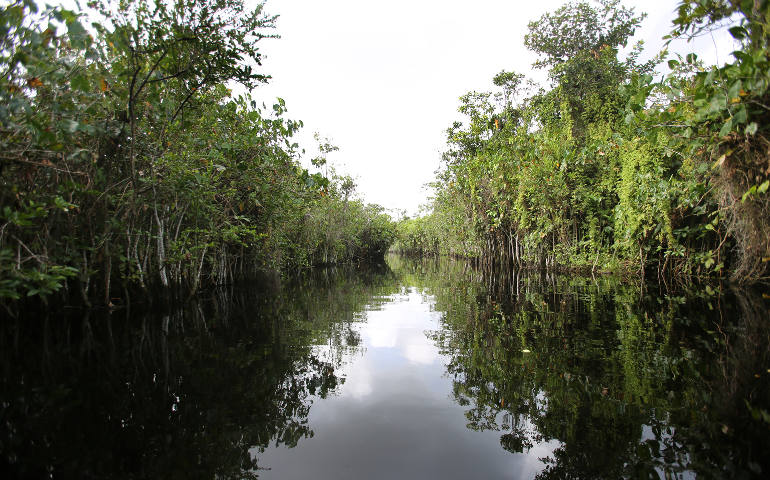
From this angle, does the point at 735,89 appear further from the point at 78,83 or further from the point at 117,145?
the point at 117,145

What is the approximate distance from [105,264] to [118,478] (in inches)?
215

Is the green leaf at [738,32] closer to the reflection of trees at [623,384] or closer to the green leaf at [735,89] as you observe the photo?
the green leaf at [735,89]

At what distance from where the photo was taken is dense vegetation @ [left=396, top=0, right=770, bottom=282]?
3236 mm

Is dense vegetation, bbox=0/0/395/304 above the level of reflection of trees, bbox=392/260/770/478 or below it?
above

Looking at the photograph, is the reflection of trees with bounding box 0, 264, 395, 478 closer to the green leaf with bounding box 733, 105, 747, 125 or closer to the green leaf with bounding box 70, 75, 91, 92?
the green leaf with bounding box 70, 75, 91, 92

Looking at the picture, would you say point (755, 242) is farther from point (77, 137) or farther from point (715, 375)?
point (77, 137)

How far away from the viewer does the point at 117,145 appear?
5.30m

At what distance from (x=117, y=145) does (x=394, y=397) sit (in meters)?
5.26

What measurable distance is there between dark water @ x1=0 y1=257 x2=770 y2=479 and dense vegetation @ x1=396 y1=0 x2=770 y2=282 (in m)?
1.91

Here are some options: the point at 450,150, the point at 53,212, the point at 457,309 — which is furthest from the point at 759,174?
the point at 450,150

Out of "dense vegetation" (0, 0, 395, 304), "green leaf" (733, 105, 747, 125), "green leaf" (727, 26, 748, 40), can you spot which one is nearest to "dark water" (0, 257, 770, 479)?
"dense vegetation" (0, 0, 395, 304)

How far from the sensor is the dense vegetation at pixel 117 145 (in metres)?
3.55

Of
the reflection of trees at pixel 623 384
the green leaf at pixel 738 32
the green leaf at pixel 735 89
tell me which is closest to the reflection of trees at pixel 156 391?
the reflection of trees at pixel 623 384

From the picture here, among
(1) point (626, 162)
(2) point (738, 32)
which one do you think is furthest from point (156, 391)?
(1) point (626, 162)
